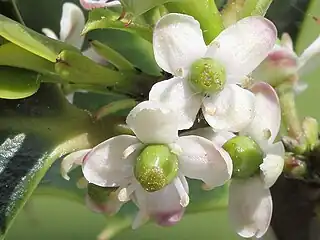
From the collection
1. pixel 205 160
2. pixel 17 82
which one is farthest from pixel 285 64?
pixel 17 82

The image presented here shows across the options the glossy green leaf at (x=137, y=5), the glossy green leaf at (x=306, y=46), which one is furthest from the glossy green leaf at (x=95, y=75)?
the glossy green leaf at (x=306, y=46)

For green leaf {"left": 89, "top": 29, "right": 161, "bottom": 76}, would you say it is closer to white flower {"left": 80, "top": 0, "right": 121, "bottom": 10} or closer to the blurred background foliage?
the blurred background foliage

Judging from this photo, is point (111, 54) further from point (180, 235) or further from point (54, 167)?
point (180, 235)

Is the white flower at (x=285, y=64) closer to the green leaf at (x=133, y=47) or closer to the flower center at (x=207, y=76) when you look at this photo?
→ the flower center at (x=207, y=76)

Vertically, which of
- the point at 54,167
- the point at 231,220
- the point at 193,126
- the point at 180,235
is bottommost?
the point at 180,235

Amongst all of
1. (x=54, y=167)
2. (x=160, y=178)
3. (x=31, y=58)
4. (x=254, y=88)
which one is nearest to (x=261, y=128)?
(x=254, y=88)

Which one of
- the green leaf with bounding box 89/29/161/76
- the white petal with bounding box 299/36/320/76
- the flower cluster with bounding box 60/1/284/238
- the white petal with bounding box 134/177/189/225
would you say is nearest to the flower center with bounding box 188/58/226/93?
the flower cluster with bounding box 60/1/284/238
